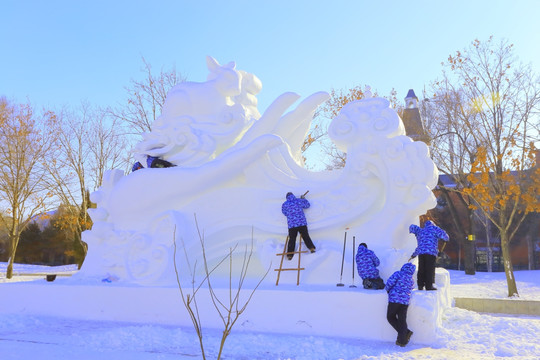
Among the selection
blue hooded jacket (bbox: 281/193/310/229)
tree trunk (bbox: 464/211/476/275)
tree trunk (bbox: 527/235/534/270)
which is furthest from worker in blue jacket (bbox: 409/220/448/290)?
tree trunk (bbox: 527/235/534/270)

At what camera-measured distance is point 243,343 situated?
410cm

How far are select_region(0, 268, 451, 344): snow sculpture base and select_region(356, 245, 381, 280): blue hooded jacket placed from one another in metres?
0.22

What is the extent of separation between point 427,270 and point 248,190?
2450mm

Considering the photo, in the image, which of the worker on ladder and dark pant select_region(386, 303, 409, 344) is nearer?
dark pant select_region(386, 303, 409, 344)

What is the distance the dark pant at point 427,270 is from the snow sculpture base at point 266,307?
0.49ft

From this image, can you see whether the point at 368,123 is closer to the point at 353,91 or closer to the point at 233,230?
the point at 233,230

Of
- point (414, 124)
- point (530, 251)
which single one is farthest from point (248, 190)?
point (530, 251)

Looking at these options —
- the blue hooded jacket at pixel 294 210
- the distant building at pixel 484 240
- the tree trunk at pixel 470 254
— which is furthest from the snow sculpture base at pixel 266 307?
the distant building at pixel 484 240

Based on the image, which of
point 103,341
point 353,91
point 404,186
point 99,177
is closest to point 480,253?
point 353,91

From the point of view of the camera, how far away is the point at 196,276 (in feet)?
18.9

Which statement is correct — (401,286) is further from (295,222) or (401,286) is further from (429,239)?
(295,222)

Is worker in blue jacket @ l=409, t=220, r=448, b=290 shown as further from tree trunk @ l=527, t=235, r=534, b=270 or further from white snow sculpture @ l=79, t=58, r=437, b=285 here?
tree trunk @ l=527, t=235, r=534, b=270

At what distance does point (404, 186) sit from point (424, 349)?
202 centimetres

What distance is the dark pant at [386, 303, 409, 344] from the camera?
13.1 feet
